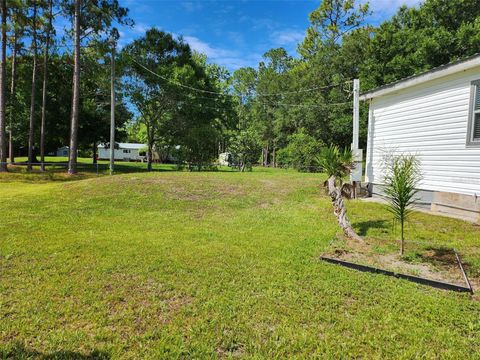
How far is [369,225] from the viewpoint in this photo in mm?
6207

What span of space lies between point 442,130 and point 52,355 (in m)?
7.87

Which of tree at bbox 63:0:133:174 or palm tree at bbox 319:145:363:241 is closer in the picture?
palm tree at bbox 319:145:363:241

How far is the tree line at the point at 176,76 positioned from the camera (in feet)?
55.2

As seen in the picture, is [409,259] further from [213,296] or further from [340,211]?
[213,296]

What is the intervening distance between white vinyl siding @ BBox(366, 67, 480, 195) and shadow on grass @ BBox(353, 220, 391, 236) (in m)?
1.81

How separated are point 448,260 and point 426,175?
11.9 ft

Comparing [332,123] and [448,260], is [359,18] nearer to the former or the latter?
[332,123]

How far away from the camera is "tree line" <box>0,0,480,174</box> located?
1683 cm

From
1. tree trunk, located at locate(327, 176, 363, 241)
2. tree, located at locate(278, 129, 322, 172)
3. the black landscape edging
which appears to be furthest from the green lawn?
tree, located at locate(278, 129, 322, 172)

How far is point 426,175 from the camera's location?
23.7ft

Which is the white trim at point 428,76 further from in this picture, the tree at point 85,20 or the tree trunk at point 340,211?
the tree at point 85,20

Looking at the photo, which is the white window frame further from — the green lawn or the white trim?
the green lawn

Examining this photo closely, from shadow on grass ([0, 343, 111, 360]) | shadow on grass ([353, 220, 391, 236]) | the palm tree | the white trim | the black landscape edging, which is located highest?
the white trim

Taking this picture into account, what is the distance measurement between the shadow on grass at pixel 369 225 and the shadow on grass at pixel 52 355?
477 centimetres
